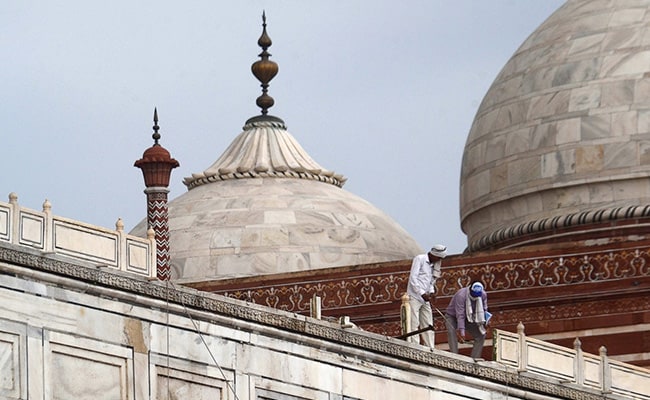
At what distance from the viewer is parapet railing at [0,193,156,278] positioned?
2073 centimetres

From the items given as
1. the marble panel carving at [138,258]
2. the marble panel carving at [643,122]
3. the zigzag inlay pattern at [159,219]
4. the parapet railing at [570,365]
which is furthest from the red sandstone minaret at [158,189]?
the marble panel carving at [138,258]

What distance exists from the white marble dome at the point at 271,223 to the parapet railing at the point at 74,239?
1248 centimetres

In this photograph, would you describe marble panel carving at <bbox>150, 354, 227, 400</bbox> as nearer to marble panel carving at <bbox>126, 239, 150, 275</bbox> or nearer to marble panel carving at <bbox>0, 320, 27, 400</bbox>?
marble panel carving at <bbox>126, 239, 150, 275</bbox>

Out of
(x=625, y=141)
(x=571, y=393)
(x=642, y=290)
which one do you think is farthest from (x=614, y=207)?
(x=571, y=393)

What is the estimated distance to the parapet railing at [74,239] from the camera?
68.0ft

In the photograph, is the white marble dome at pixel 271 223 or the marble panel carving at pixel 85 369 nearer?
the marble panel carving at pixel 85 369

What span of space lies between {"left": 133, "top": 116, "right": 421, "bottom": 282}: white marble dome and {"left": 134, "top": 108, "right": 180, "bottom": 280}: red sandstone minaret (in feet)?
5.05

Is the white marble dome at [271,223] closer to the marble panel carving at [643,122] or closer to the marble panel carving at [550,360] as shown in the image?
the marble panel carving at [643,122]

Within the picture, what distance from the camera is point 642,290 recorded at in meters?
29.2

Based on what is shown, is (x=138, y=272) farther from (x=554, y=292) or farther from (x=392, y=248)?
(x=392, y=248)

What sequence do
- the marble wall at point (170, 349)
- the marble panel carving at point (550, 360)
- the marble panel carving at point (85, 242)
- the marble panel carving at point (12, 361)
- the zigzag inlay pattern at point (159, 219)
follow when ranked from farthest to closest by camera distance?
the zigzag inlay pattern at point (159, 219), the marble panel carving at point (550, 360), the marble panel carving at point (85, 242), the marble wall at point (170, 349), the marble panel carving at point (12, 361)

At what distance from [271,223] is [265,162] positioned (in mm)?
1446

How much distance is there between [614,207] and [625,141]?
0.71 meters

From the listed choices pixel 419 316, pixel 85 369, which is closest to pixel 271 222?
pixel 419 316
